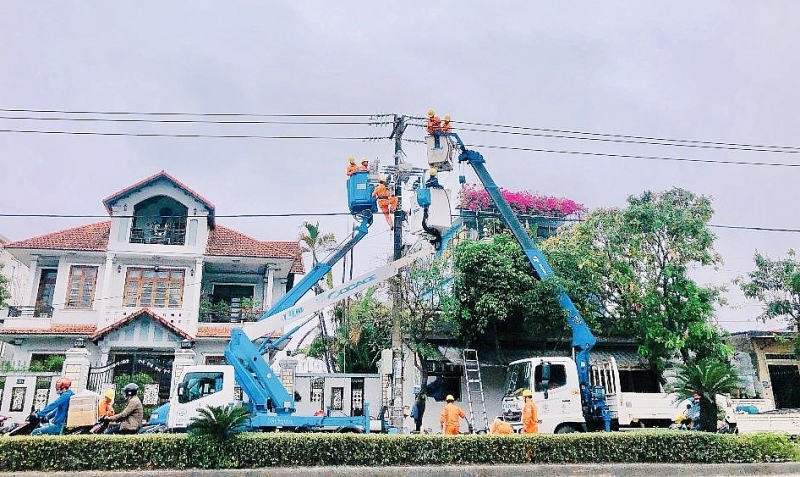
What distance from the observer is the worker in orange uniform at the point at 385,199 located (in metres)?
15.3

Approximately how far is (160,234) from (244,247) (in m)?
3.61

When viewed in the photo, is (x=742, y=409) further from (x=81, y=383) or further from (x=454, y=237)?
(x=81, y=383)

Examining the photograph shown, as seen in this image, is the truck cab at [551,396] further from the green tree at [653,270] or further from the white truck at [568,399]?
the green tree at [653,270]

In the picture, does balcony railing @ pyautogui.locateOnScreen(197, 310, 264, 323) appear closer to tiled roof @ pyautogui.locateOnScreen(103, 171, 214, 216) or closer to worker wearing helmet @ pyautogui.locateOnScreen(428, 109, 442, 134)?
tiled roof @ pyautogui.locateOnScreen(103, 171, 214, 216)

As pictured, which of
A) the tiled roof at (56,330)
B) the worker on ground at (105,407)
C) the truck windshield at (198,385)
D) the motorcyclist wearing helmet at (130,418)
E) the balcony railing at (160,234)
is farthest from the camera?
the balcony railing at (160,234)

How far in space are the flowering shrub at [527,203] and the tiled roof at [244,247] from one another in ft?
26.9

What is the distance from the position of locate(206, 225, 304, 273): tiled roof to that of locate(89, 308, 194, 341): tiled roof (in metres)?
3.66

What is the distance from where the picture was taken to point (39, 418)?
12.1 meters

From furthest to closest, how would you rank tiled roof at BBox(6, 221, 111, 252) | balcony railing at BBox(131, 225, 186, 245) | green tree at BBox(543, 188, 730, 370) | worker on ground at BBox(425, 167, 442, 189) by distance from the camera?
balcony railing at BBox(131, 225, 186, 245), tiled roof at BBox(6, 221, 111, 252), green tree at BBox(543, 188, 730, 370), worker on ground at BBox(425, 167, 442, 189)

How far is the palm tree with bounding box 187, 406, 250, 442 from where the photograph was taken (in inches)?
395

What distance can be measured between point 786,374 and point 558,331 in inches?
494

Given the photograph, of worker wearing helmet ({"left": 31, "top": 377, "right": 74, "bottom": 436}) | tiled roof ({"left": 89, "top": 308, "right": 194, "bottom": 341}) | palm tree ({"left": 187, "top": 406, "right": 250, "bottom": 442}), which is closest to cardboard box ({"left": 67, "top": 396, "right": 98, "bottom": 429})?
worker wearing helmet ({"left": 31, "top": 377, "right": 74, "bottom": 436})

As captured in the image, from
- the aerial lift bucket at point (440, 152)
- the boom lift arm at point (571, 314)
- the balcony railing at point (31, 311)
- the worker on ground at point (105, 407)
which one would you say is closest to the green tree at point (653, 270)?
the boom lift arm at point (571, 314)

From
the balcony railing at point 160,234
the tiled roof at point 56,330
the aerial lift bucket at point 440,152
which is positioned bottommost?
the tiled roof at point 56,330
